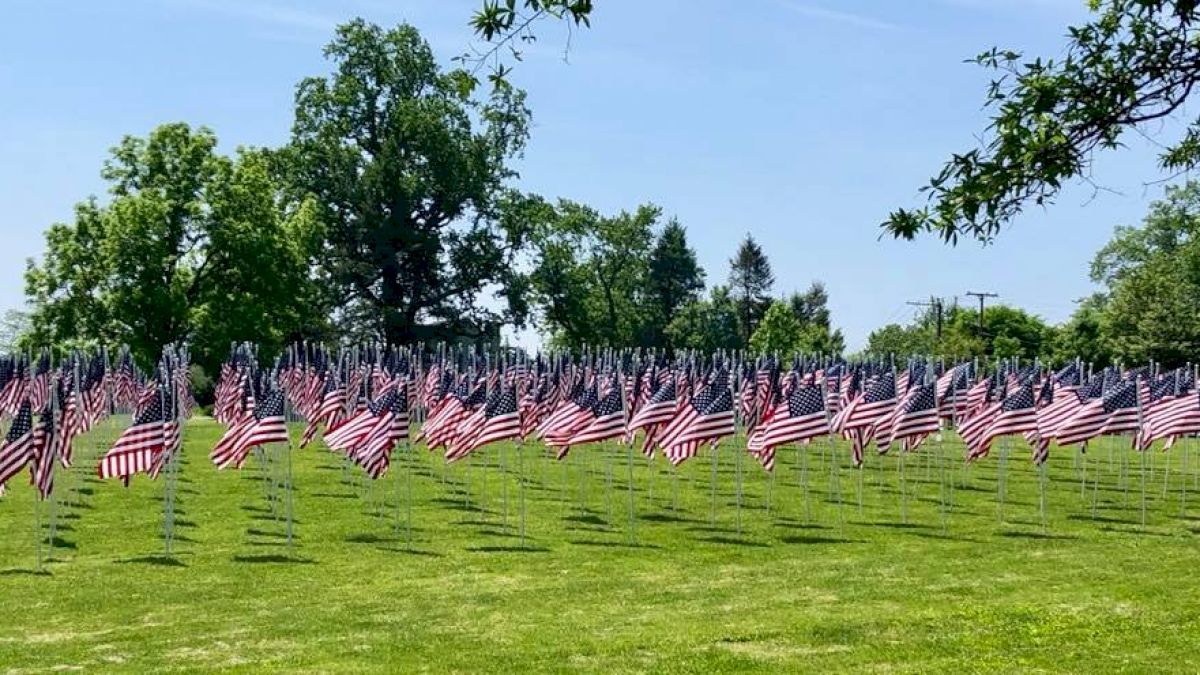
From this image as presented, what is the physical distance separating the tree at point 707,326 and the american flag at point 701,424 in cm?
7846

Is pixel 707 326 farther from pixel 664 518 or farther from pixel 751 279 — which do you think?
pixel 664 518

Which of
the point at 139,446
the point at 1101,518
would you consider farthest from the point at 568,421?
the point at 1101,518

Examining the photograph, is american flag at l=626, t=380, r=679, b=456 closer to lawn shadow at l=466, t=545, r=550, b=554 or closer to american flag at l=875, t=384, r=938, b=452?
lawn shadow at l=466, t=545, r=550, b=554

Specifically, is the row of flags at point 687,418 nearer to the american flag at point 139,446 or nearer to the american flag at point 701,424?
the american flag at point 701,424

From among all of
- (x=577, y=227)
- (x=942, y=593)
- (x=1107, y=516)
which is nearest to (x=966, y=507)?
(x=1107, y=516)

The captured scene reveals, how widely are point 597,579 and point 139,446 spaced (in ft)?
26.1

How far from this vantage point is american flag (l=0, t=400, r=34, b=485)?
21.5 meters

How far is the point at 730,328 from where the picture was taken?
113 m

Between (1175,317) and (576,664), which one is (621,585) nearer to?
(576,664)

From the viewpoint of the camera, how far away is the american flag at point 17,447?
21.5 meters

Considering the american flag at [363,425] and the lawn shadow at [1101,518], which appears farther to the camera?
the lawn shadow at [1101,518]

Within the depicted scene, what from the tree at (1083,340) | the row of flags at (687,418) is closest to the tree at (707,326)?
the tree at (1083,340)

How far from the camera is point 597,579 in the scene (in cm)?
2150

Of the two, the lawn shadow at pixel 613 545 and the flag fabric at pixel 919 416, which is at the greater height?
the flag fabric at pixel 919 416
